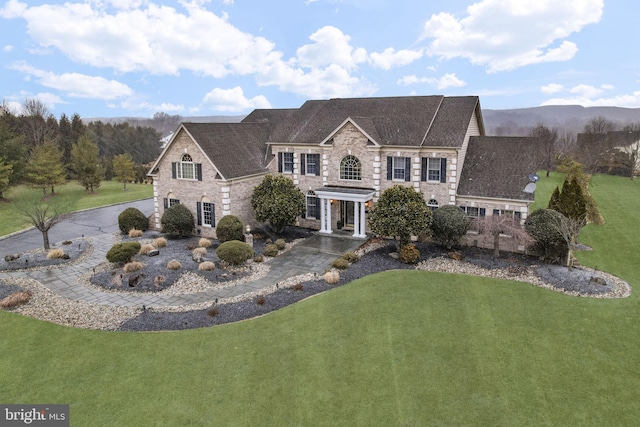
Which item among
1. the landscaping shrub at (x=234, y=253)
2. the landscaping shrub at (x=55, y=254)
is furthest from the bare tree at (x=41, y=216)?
the landscaping shrub at (x=234, y=253)

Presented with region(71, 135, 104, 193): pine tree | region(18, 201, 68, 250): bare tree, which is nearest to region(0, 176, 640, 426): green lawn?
region(18, 201, 68, 250): bare tree

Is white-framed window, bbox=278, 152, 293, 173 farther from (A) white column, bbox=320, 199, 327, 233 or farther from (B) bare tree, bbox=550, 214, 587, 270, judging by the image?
(B) bare tree, bbox=550, 214, 587, 270

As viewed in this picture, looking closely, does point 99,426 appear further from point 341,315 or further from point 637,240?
point 637,240

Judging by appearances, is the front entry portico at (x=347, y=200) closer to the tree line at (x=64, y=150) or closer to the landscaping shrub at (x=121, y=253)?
the landscaping shrub at (x=121, y=253)

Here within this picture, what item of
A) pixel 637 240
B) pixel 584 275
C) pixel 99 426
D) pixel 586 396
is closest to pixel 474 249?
pixel 584 275

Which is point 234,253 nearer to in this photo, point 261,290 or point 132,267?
point 261,290

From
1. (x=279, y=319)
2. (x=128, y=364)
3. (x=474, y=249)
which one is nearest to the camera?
(x=128, y=364)
